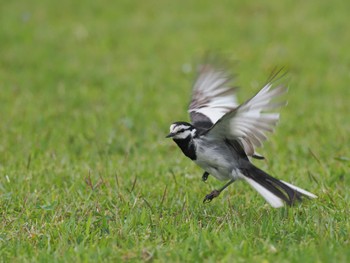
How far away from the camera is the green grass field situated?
4.57 meters

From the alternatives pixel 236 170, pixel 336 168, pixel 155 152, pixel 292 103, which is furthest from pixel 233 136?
pixel 292 103

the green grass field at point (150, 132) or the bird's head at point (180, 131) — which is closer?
the green grass field at point (150, 132)

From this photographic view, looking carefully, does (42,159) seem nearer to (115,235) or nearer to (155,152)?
(155,152)

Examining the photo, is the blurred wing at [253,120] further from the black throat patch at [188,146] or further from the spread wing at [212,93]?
the spread wing at [212,93]

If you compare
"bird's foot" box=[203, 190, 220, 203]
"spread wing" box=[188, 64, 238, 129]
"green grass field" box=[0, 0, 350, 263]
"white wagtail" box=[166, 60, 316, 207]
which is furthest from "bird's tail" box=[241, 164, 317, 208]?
"spread wing" box=[188, 64, 238, 129]

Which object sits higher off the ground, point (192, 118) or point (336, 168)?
point (192, 118)

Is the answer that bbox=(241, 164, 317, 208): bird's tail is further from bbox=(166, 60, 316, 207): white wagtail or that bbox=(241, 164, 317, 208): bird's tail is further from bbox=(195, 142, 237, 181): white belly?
bbox=(195, 142, 237, 181): white belly

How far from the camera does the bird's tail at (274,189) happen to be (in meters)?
5.03

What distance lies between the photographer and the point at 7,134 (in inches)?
313

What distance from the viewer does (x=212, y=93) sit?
21.1 feet

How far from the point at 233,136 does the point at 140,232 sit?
1.05 metres

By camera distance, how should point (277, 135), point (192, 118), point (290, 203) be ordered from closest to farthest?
point (290, 203), point (192, 118), point (277, 135)

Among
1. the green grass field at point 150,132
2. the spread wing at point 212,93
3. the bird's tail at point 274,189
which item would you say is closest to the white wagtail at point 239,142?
the bird's tail at point 274,189

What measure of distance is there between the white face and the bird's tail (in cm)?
56
